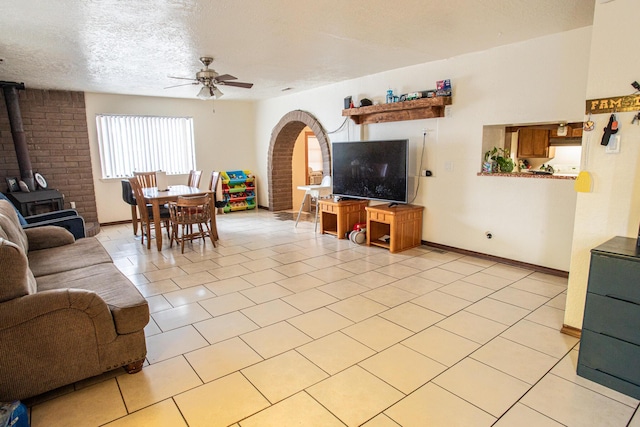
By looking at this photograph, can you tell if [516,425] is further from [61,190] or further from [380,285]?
[61,190]

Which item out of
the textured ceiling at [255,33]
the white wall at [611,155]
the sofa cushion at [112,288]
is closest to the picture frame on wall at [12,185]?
the textured ceiling at [255,33]

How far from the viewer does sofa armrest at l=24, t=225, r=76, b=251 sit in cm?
331

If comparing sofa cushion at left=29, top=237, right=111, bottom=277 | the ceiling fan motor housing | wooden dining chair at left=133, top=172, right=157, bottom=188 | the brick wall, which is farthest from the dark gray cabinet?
the brick wall

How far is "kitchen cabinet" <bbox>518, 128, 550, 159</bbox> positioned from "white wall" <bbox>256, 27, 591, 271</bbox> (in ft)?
7.65

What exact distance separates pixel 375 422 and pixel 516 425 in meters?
0.67

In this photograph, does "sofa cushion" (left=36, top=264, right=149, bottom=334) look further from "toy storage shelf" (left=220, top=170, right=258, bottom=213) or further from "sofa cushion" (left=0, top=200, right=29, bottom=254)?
"toy storage shelf" (left=220, top=170, right=258, bottom=213)

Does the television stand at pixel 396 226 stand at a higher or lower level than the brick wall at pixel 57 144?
lower

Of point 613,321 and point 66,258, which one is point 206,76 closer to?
point 66,258

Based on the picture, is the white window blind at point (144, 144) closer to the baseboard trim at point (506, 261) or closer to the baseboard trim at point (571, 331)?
the baseboard trim at point (506, 261)

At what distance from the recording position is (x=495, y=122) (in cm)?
397

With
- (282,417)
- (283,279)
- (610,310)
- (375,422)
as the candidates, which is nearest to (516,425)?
(375,422)

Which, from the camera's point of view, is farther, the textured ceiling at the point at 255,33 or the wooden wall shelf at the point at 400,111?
the wooden wall shelf at the point at 400,111

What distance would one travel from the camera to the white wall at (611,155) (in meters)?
2.18

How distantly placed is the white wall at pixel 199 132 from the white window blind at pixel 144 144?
11 centimetres
